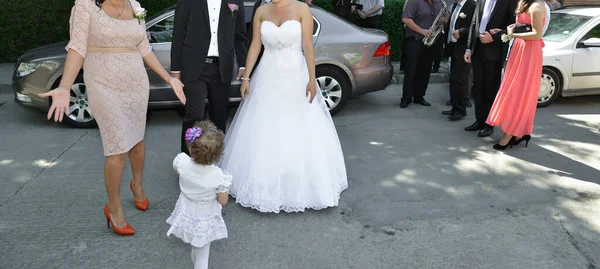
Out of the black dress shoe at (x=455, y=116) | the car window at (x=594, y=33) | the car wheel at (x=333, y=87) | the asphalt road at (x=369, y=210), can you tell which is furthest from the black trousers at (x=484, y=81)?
the car window at (x=594, y=33)

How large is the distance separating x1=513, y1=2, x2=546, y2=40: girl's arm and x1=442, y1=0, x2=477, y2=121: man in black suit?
4.13ft

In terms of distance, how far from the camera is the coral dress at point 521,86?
19.6 feet

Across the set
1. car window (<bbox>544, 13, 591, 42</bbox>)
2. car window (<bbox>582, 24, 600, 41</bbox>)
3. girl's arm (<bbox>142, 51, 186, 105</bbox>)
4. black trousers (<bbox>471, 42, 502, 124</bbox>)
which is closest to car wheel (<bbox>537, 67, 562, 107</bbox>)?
car window (<bbox>544, 13, 591, 42</bbox>)

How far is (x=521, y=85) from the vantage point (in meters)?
6.08

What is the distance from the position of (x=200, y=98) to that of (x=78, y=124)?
282 cm

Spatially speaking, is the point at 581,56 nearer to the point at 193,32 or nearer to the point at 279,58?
the point at 279,58

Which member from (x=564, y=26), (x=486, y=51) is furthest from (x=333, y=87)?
(x=564, y=26)

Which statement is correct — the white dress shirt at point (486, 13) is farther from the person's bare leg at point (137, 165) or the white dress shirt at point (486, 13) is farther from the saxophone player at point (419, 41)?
the person's bare leg at point (137, 165)

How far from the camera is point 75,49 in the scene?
3.50m

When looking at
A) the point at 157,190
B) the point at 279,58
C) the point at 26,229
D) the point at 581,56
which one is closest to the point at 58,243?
the point at 26,229

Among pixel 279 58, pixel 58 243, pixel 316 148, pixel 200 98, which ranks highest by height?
pixel 279 58

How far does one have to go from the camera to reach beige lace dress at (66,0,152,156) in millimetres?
3537

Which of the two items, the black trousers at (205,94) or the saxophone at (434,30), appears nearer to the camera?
the black trousers at (205,94)

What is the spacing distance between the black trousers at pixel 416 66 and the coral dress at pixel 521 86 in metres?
2.04
